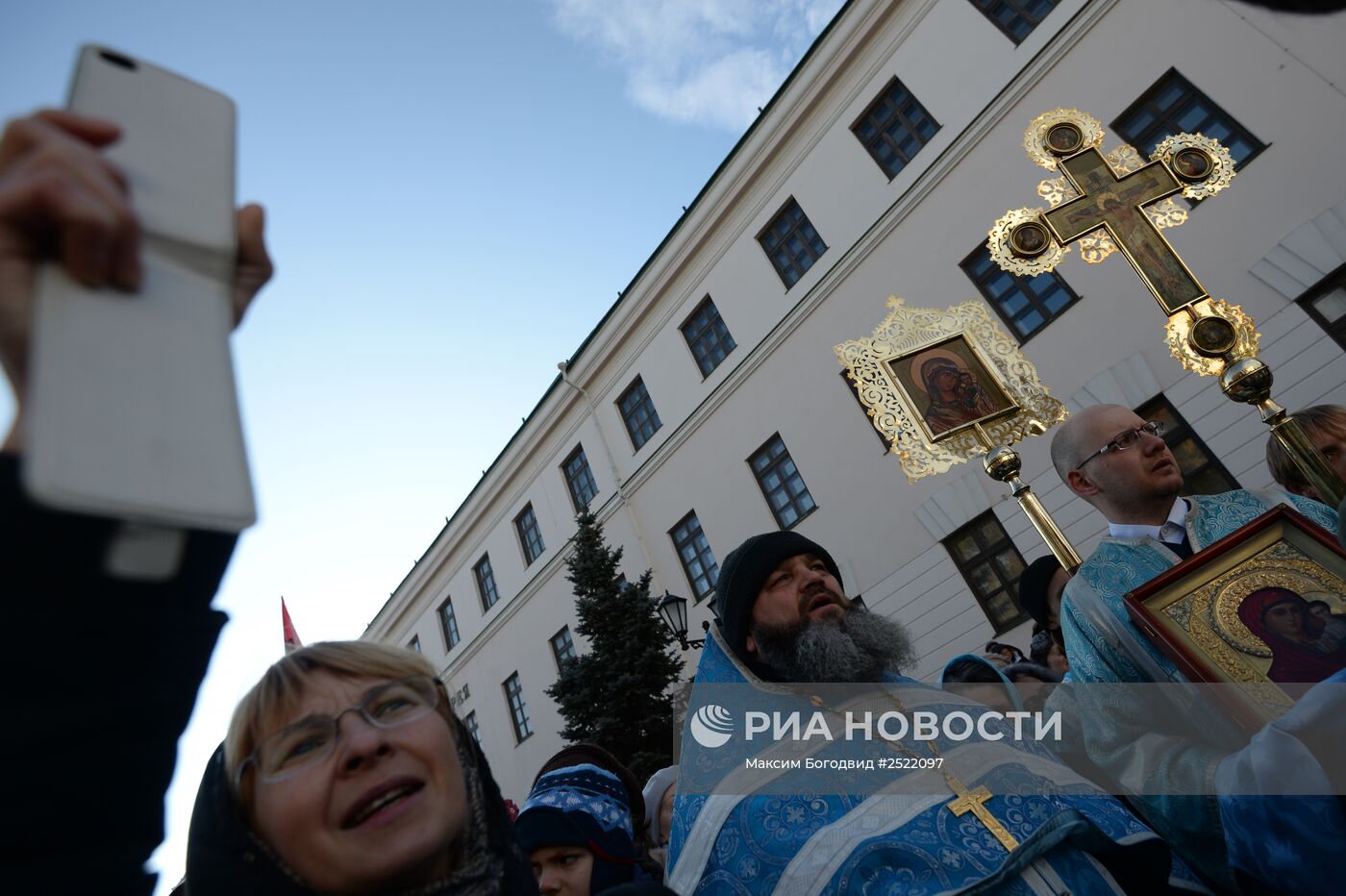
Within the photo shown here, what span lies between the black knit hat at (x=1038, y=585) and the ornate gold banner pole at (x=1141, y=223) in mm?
1536

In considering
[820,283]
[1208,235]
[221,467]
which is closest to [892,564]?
[820,283]

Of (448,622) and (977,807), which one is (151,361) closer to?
(977,807)

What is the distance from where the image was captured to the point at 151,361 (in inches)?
23.4

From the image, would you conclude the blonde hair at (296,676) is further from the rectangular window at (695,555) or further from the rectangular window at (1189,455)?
the rectangular window at (695,555)

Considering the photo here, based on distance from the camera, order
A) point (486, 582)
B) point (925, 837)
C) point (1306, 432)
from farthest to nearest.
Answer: point (486, 582) → point (1306, 432) → point (925, 837)

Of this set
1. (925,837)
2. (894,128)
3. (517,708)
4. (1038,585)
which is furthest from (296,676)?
(517,708)

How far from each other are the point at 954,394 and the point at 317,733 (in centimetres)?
389

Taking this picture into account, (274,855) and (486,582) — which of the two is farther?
(486,582)

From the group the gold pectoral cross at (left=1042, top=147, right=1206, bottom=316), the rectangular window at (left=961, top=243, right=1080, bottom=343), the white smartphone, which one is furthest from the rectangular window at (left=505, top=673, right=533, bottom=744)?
the white smartphone

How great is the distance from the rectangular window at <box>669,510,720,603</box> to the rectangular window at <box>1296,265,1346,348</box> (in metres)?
9.28

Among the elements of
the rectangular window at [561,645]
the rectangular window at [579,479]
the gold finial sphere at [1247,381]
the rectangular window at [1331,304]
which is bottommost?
the gold finial sphere at [1247,381]

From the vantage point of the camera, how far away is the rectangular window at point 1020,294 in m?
10.3

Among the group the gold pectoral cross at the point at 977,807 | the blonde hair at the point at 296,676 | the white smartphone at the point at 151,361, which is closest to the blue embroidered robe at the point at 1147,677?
the gold pectoral cross at the point at 977,807

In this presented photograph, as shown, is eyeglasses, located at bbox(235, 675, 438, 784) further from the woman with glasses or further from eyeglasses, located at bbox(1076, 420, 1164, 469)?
eyeglasses, located at bbox(1076, 420, 1164, 469)
